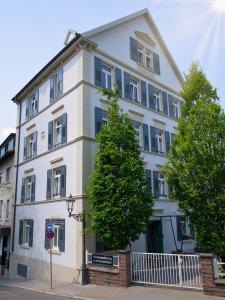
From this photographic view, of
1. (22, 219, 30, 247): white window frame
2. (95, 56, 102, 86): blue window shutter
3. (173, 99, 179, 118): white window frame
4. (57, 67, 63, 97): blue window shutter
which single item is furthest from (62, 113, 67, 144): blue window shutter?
(173, 99, 179, 118): white window frame

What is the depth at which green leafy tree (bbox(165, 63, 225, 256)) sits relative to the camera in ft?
39.9

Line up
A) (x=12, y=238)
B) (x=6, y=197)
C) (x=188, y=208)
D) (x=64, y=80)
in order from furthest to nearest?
1. (x=6, y=197)
2. (x=12, y=238)
3. (x=64, y=80)
4. (x=188, y=208)

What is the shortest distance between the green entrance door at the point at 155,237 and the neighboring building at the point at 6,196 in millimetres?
10952

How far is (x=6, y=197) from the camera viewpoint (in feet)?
90.6

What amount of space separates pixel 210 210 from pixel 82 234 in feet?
19.9

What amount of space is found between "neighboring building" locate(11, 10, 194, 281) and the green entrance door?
2.4 inches

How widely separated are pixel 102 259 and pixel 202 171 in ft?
19.4

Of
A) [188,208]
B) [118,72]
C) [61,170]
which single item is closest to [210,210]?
[188,208]

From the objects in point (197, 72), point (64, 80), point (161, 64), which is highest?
point (161, 64)

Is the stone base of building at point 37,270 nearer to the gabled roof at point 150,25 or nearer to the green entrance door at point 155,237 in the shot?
the green entrance door at point 155,237

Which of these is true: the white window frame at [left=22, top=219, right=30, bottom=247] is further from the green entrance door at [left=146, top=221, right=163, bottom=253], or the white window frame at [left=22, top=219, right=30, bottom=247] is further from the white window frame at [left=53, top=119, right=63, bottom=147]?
the green entrance door at [left=146, top=221, right=163, bottom=253]

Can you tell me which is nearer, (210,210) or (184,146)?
(210,210)

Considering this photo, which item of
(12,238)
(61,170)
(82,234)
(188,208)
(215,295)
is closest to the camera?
(215,295)

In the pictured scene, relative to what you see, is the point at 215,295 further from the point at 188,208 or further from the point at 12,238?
the point at 12,238
